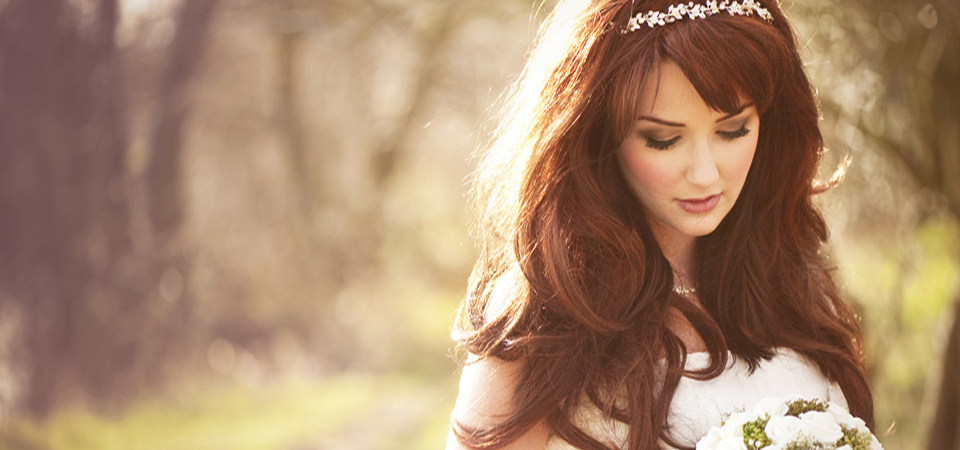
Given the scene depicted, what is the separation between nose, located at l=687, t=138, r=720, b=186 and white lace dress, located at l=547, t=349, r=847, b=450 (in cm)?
46

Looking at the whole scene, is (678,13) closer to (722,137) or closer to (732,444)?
(722,137)

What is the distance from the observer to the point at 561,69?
5.50 feet

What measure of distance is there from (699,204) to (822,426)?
0.54 metres

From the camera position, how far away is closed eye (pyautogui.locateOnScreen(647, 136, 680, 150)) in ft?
5.38

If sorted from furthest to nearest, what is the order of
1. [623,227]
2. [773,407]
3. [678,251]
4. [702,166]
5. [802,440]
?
[678,251] < [623,227] < [702,166] < [773,407] < [802,440]

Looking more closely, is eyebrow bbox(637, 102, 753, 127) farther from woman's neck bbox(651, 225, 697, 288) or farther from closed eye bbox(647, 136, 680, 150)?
woman's neck bbox(651, 225, 697, 288)

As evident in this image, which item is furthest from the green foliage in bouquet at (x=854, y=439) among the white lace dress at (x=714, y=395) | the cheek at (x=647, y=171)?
the cheek at (x=647, y=171)

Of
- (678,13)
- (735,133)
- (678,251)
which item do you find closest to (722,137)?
(735,133)

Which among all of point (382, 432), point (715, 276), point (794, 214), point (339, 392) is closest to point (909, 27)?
point (794, 214)

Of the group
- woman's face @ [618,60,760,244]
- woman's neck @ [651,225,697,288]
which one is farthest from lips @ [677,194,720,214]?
woman's neck @ [651,225,697,288]

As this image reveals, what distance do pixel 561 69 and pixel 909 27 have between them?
1921mm

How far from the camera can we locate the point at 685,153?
1.64 meters

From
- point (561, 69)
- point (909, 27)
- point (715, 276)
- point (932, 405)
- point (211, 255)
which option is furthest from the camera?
point (211, 255)

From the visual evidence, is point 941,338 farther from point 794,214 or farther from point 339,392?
point 339,392
